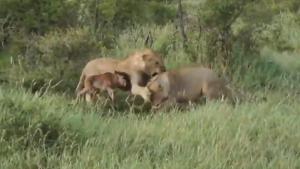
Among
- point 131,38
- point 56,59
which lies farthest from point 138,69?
point 131,38

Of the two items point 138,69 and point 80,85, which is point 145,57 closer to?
point 138,69

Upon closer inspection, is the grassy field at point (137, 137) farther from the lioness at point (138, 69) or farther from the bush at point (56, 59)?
the bush at point (56, 59)

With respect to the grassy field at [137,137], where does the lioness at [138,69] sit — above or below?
above

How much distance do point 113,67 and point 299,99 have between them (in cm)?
195

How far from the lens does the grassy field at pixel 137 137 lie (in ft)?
17.3

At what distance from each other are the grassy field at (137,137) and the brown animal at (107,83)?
438 mm

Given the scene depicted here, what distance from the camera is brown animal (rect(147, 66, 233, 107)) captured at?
22.8 feet

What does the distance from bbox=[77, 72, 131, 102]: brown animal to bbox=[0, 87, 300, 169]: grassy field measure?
44cm

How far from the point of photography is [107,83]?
6965mm

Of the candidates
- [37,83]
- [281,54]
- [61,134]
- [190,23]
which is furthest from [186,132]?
[281,54]

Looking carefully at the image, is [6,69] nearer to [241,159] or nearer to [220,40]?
[220,40]

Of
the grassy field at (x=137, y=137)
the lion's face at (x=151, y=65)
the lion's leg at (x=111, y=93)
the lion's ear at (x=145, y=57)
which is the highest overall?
the lion's ear at (x=145, y=57)

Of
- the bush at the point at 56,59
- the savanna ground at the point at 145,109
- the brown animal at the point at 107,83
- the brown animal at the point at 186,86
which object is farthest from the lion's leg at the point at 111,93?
the bush at the point at 56,59

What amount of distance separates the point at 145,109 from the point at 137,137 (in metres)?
1.24
